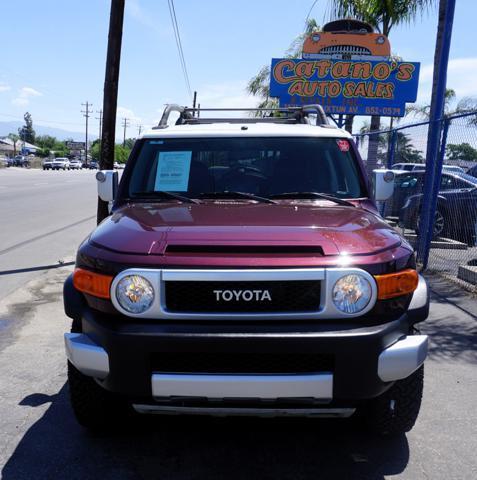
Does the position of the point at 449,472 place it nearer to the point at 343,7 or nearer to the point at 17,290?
the point at 17,290

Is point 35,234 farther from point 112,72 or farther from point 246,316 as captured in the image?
point 246,316

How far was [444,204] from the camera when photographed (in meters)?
11.9

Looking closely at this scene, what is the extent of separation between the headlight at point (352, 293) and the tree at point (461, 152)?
6.54 meters

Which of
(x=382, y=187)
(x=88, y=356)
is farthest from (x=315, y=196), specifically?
(x=88, y=356)

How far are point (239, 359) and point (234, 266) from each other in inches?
17.6

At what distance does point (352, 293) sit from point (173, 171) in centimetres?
187

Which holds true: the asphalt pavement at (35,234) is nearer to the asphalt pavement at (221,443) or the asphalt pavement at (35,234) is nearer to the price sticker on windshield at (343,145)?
the asphalt pavement at (221,443)

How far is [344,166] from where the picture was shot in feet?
13.4

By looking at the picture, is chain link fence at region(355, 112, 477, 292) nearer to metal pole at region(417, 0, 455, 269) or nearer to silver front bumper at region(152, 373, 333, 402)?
metal pole at region(417, 0, 455, 269)

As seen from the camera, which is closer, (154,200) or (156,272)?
(156,272)

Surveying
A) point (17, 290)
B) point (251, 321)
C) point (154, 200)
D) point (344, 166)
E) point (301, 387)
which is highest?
point (344, 166)

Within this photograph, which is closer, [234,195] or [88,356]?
[88,356]

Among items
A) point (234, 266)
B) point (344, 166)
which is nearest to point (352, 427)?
point (234, 266)

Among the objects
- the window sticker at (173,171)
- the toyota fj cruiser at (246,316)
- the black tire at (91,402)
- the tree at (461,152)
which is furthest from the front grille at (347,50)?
the black tire at (91,402)
